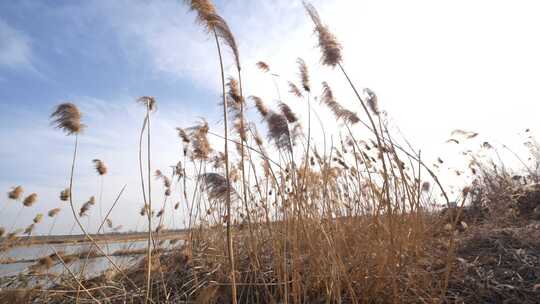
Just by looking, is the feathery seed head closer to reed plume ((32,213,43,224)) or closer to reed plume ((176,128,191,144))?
reed plume ((176,128,191,144))

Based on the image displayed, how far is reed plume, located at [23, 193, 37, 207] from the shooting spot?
6.61 metres

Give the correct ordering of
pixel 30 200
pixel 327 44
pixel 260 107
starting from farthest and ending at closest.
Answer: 1. pixel 30 200
2. pixel 260 107
3. pixel 327 44

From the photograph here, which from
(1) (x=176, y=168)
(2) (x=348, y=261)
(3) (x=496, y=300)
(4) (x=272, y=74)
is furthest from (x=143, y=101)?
(3) (x=496, y=300)

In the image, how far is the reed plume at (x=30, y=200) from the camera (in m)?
6.61

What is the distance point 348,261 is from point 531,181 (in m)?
5.95

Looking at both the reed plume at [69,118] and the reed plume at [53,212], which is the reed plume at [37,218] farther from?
the reed plume at [69,118]

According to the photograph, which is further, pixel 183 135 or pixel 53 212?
pixel 53 212

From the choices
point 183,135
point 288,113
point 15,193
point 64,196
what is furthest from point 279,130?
point 15,193

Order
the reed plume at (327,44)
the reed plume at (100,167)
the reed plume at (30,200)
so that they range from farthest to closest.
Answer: the reed plume at (30,200), the reed plume at (100,167), the reed plume at (327,44)

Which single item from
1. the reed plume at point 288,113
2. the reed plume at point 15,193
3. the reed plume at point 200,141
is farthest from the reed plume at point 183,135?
the reed plume at point 15,193

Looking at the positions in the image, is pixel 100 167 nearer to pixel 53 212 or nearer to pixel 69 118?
pixel 69 118

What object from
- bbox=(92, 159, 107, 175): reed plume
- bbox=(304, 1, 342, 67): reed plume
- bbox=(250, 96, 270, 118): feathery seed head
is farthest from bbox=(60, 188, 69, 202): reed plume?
bbox=(304, 1, 342, 67): reed plume

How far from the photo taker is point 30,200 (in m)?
6.67

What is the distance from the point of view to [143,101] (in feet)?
9.87
